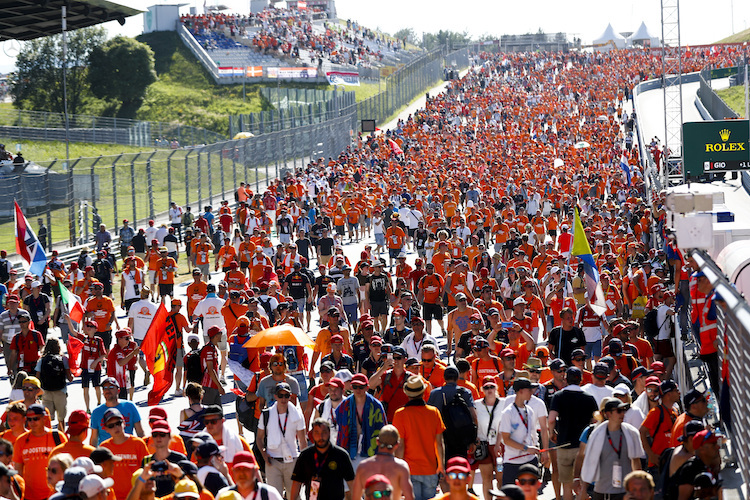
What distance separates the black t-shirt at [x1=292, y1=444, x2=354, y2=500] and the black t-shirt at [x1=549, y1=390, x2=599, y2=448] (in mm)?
2232

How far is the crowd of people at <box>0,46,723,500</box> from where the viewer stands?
27.2 ft

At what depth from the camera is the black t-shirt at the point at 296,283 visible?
64.4 feet

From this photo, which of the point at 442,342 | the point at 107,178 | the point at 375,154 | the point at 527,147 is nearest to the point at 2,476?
the point at 442,342

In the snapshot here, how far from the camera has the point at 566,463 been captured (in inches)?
395

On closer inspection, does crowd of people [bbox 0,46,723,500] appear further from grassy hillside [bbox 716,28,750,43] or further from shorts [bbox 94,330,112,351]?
grassy hillside [bbox 716,28,750,43]

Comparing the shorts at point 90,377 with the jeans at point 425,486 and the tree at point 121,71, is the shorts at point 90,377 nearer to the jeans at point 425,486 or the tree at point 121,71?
the jeans at point 425,486

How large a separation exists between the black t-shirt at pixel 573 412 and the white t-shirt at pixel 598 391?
0.41 meters

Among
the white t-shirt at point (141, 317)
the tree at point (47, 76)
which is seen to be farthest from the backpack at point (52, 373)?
the tree at point (47, 76)

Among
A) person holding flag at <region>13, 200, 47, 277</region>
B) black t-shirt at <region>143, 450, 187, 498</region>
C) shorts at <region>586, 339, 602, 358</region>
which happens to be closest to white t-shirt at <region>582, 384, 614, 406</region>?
black t-shirt at <region>143, 450, 187, 498</region>

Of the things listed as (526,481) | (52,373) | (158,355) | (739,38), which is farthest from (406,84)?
(526,481)

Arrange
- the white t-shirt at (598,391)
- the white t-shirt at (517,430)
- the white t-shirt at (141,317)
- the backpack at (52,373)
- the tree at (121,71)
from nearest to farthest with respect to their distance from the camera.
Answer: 1. the white t-shirt at (517,430)
2. the white t-shirt at (598,391)
3. the backpack at (52,373)
4. the white t-shirt at (141,317)
5. the tree at (121,71)

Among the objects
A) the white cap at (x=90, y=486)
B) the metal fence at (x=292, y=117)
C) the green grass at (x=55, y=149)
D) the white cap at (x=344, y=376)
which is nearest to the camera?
the white cap at (x=90, y=486)

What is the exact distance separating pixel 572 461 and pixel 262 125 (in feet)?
153

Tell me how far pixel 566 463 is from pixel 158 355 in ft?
18.8
